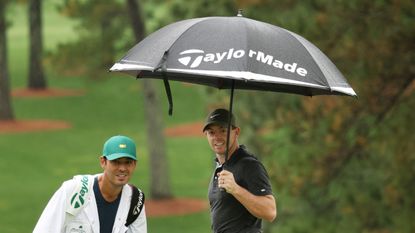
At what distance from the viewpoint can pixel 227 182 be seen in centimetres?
548

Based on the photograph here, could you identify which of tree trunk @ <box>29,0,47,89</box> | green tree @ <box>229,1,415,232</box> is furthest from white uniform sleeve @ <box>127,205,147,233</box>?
tree trunk @ <box>29,0,47,89</box>

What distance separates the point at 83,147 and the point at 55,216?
26.3 meters

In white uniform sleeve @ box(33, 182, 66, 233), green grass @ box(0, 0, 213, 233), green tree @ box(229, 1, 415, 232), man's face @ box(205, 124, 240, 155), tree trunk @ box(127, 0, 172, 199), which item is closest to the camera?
white uniform sleeve @ box(33, 182, 66, 233)

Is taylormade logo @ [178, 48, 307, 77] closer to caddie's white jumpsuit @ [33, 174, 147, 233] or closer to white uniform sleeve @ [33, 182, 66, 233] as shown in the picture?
caddie's white jumpsuit @ [33, 174, 147, 233]

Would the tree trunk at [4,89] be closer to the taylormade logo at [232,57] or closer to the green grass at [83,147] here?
the green grass at [83,147]

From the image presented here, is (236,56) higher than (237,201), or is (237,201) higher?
(236,56)

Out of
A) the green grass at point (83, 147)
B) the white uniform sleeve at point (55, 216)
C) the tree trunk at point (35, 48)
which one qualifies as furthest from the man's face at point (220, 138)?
the tree trunk at point (35, 48)

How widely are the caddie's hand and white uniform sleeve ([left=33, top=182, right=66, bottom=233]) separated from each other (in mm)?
903

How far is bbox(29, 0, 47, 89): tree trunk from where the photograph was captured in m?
35.8

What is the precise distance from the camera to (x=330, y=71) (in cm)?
584

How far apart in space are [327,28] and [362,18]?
1.75 feet

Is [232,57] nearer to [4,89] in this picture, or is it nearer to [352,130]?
[352,130]

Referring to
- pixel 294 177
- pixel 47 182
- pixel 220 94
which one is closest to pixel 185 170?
pixel 47 182

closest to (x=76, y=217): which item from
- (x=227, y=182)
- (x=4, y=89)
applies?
(x=227, y=182)
